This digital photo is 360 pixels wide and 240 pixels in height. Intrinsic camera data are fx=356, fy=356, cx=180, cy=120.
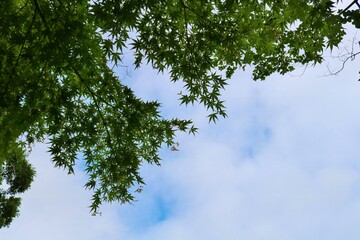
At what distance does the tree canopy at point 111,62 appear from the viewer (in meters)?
5.71

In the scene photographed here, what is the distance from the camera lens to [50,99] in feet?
21.1

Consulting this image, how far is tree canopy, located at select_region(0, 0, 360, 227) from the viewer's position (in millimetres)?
5715

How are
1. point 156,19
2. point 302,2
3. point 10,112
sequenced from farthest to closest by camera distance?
point 10,112
point 156,19
point 302,2

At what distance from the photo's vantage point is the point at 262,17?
7.39m

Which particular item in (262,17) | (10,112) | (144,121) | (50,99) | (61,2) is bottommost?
(10,112)

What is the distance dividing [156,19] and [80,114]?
232 cm

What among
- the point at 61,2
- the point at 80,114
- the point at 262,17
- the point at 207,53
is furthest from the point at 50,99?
the point at 262,17

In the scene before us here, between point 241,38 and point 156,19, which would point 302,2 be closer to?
point 241,38

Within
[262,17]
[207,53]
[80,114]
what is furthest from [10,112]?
[262,17]

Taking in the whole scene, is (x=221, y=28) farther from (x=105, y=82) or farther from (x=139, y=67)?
(x=105, y=82)

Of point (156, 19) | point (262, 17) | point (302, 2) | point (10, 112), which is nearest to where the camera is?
point (302, 2)

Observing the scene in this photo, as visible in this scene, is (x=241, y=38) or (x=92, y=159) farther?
(x=92, y=159)

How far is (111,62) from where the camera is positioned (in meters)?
5.87

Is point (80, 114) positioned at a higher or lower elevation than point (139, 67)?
lower
